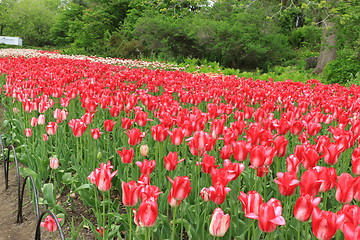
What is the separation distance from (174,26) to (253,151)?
1888 cm

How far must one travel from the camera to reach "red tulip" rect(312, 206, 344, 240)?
4.81ft

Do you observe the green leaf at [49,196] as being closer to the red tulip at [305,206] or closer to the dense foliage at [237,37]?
the red tulip at [305,206]

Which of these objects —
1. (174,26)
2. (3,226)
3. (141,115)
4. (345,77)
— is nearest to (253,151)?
(141,115)

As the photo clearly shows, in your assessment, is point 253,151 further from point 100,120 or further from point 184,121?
point 100,120

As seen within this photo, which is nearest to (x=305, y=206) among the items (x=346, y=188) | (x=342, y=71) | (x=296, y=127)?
(x=346, y=188)

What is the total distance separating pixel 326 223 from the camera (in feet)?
4.83

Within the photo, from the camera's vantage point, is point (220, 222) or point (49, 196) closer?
point (220, 222)

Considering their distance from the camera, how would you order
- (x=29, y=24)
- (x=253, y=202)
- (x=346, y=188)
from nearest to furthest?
(x=253, y=202), (x=346, y=188), (x=29, y=24)

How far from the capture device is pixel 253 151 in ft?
7.28

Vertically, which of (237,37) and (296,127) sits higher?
(237,37)

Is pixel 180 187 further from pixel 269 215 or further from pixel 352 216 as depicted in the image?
pixel 352 216

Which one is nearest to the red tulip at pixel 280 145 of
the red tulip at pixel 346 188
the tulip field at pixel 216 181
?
the tulip field at pixel 216 181

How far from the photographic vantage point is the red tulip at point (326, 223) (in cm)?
147

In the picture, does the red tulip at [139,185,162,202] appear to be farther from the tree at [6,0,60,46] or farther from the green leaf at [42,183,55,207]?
the tree at [6,0,60,46]
